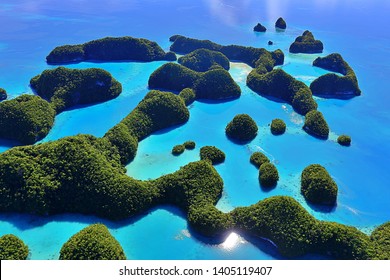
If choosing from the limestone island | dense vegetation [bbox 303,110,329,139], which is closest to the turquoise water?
dense vegetation [bbox 303,110,329,139]

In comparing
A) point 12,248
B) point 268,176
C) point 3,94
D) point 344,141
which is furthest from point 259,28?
point 12,248

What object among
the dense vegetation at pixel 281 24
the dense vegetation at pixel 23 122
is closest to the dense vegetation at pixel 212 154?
the dense vegetation at pixel 23 122

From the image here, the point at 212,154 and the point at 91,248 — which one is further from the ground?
the point at 212,154

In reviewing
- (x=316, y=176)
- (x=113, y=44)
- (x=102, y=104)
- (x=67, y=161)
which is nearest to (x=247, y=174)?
(x=316, y=176)

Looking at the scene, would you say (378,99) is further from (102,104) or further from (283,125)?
(102,104)

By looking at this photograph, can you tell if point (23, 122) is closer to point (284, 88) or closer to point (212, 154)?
point (212, 154)
